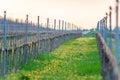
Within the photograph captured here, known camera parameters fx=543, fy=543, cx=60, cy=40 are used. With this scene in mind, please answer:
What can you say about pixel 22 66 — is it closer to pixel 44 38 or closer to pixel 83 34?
pixel 44 38

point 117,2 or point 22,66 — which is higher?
point 117,2

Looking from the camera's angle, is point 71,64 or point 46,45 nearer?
point 71,64

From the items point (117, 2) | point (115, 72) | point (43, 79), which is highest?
point (117, 2)

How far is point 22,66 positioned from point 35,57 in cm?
430

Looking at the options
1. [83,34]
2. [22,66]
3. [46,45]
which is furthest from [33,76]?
[83,34]

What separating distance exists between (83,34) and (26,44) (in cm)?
6549

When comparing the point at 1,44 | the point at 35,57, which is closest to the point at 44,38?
the point at 35,57

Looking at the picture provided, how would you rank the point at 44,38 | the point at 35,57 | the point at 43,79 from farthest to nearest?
the point at 44,38 < the point at 35,57 < the point at 43,79

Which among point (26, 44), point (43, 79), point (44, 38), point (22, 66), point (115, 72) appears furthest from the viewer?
point (44, 38)

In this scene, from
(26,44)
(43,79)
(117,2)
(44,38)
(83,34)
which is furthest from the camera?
(83,34)

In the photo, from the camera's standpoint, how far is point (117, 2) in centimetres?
865

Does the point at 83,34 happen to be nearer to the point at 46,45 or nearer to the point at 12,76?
the point at 46,45

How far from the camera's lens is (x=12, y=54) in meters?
18.5

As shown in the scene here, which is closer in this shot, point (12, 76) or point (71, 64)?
point (12, 76)
